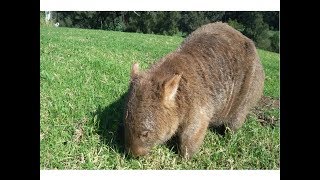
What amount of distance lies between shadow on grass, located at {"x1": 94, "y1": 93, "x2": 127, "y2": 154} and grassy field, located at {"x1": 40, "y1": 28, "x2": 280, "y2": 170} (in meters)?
0.01

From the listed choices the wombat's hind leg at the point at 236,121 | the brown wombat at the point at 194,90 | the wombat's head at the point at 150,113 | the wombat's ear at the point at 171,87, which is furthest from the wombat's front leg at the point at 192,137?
the wombat's hind leg at the point at 236,121

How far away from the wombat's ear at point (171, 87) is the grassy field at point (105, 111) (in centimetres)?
68

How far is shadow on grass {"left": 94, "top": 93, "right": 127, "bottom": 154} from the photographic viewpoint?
5691mm

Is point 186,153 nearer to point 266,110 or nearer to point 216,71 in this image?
point 216,71

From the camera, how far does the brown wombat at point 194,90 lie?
5168mm

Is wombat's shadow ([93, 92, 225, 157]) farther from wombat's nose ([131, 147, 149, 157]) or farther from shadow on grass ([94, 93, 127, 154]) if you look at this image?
wombat's nose ([131, 147, 149, 157])

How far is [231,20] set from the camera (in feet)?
20.6

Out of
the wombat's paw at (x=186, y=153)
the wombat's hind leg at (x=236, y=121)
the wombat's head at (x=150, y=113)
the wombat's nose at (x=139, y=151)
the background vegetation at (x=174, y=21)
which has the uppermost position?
the background vegetation at (x=174, y=21)

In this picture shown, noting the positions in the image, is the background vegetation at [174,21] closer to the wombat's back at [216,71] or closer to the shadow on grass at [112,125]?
the wombat's back at [216,71]

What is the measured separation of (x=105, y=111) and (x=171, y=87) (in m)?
1.23

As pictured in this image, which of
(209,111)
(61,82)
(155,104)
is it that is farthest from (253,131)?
(61,82)

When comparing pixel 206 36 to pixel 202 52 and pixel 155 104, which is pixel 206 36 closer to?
pixel 202 52

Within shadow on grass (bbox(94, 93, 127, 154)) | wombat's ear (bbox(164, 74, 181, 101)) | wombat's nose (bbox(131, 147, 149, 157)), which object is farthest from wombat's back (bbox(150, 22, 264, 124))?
shadow on grass (bbox(94, 93, 127, 154))

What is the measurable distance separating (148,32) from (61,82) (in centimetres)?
129
